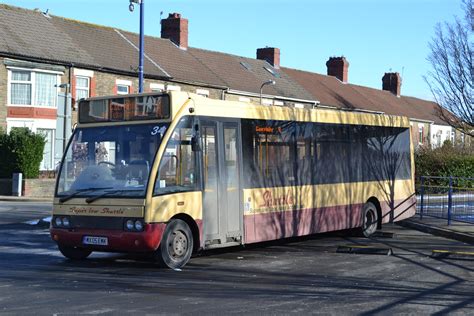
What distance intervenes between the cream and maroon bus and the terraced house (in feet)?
42.9

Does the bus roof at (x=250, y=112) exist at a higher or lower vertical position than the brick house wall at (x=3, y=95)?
lower

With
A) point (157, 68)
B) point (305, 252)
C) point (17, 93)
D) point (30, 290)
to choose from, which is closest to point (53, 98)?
point (17, 93)

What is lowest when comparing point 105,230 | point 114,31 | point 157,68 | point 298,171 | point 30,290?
point 30,290

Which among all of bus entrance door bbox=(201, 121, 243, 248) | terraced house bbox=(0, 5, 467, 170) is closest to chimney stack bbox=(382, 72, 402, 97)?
terraced house bbox=(0, 5, 467, 170)

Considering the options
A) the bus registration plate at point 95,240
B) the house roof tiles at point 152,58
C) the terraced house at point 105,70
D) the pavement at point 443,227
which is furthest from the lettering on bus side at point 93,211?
the house roof tiles at point 152,58

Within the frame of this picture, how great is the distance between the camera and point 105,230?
35.3ft

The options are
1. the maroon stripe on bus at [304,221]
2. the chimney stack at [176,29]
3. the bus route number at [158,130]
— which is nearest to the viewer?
the bus route number at [158,130]

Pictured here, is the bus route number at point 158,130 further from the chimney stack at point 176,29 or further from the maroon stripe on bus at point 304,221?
the chimney stack at point 176,29

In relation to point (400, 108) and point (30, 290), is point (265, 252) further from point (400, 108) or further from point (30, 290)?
point (400, 108)

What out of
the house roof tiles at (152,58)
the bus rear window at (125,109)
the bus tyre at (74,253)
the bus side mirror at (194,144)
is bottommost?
the bus tyre at (74,253)

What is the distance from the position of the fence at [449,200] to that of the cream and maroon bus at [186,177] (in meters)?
4.83

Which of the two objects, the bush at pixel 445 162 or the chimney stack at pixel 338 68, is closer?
the bush at pixel 445 162

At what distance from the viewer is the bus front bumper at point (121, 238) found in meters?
10.5

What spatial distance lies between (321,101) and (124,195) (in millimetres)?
43510
